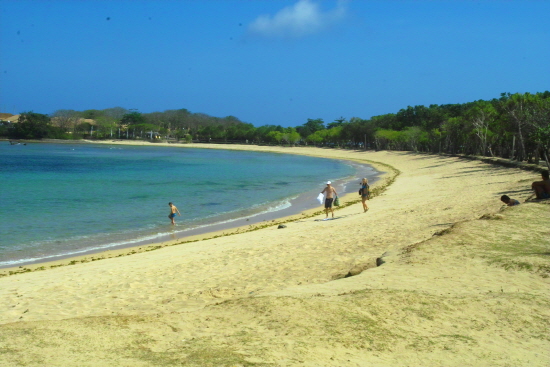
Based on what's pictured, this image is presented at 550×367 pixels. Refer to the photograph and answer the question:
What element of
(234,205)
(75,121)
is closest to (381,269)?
(234,205)

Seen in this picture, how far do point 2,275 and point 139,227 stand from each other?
25.3 feet

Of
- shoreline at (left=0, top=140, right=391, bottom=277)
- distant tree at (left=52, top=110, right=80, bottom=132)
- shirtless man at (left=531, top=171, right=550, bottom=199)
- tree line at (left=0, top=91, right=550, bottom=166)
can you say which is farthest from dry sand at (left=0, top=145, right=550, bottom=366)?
distant tree at (left=52, top=110, right=80, bottom=132)

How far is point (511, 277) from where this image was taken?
7598 millimetres

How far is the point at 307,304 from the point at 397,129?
9320 cm

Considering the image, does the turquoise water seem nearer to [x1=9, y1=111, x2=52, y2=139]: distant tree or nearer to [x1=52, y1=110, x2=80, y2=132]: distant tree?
[x1=9, y1=111, x2=52, y2=139]: distant tree

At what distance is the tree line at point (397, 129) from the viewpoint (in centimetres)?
3753

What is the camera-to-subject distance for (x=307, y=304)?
20.8 ft

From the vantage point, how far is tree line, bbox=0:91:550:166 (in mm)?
37531

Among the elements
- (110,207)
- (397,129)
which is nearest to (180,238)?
(110,207)

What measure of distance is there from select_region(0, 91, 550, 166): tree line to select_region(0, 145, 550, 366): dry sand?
15.1 metres

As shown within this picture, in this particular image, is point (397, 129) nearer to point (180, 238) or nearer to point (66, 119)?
point (180, 238)

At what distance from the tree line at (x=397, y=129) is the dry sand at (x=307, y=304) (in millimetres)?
15117

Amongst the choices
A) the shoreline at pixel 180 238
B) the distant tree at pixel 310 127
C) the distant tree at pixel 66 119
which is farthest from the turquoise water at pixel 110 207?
the distant tree at pixel 66 119

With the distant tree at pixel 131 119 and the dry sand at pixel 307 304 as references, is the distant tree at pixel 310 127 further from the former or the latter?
the dry sand at pixel 307 304
